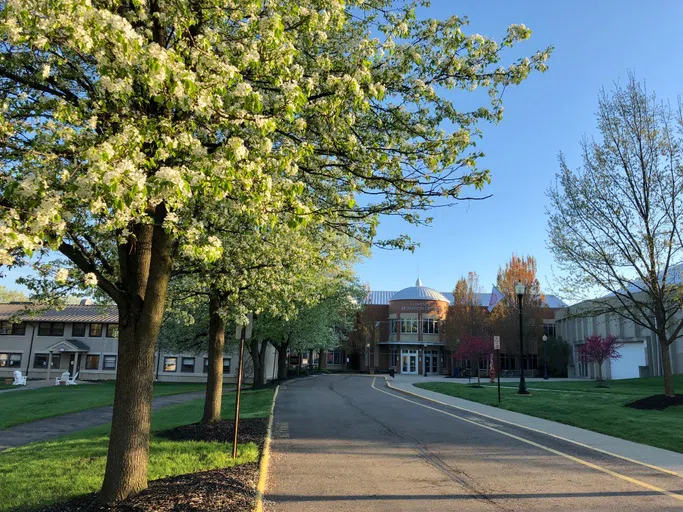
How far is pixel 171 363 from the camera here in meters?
48.6

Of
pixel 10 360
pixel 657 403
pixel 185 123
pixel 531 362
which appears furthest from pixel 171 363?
pixel 185 123

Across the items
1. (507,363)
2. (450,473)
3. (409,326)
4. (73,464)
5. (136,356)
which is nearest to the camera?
(136,356)

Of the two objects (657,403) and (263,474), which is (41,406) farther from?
(657,403)

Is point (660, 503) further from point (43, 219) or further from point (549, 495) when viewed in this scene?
point (43, 219)

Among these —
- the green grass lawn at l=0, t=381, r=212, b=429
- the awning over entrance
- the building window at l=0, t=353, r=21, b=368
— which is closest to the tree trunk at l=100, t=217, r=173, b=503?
the green grass lawn at l=0, t=381, r=212, b=429

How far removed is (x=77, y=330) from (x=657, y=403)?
157ft

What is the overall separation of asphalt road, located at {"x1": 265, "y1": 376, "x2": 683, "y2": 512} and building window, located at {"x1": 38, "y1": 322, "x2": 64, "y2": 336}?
44.0 meters

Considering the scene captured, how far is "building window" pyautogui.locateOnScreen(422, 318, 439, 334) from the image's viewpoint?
6431 cm

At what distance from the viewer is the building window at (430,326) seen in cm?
6431

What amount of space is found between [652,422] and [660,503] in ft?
25.9

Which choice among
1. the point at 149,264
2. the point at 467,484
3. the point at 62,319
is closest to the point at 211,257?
the point at 149,264

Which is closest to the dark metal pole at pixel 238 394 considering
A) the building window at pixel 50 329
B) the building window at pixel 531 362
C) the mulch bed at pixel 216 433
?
the mulch bed at pixel 216 433

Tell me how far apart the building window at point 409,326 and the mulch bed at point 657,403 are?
4758cm

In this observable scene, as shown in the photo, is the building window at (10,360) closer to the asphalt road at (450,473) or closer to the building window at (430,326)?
the building window at (430,326)
